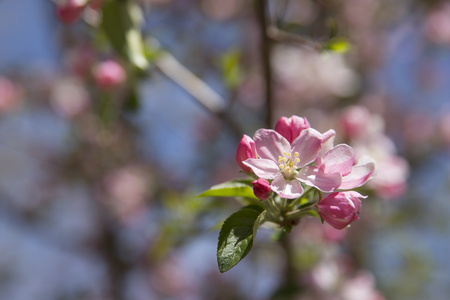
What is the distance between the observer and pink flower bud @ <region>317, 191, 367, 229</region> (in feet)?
3.25

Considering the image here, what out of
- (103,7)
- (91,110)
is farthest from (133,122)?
(103,7)

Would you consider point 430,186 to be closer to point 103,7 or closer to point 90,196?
point 90,196

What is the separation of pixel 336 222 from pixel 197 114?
143 inches

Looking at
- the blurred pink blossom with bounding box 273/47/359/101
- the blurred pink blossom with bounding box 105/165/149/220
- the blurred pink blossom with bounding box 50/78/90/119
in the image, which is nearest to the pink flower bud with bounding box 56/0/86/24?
the blurred pink blossom with bounding box 50/78/90/119

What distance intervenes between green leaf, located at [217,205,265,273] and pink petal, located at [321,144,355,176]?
0.58 ft

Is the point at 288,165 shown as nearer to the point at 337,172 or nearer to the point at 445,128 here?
the point at 337,172

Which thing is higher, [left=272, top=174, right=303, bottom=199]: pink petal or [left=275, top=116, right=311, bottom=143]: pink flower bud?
[left=275, top=116, right=311, bottom=143]: pink flower bud

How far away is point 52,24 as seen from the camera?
12.3ft

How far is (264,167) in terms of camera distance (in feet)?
3.44

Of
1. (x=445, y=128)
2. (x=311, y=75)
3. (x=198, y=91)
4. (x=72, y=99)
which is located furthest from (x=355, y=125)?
(x=445, y=128)

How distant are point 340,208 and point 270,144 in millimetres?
212

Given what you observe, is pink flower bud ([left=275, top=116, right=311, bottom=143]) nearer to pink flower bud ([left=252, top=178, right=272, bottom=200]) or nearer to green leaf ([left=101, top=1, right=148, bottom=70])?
pink flower bud ([left=252, top=178, right=272, bottom=200])

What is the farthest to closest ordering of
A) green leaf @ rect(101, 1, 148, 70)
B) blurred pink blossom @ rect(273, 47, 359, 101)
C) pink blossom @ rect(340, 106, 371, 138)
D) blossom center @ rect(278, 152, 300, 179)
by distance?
blurred pink blossom @ rect(273, 47, 359, 101) → pink blossom @ rect(340, 106, 371, 138) → green leaf @ rect(101, 1, 148, 70) → blossom center @ rect(278, 152, 300, 179)

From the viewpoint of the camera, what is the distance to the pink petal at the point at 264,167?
1028 millimetres
